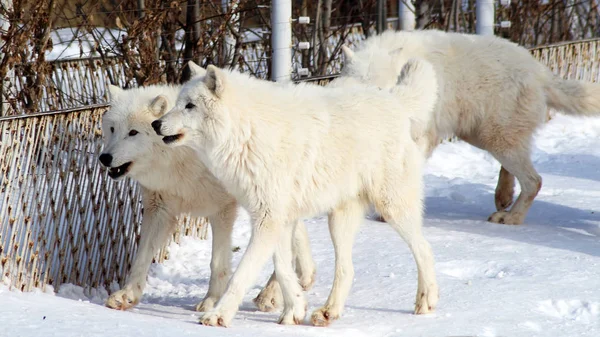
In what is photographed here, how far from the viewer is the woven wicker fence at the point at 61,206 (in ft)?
17.7

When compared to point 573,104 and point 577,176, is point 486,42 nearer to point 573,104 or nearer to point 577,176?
point 573,104

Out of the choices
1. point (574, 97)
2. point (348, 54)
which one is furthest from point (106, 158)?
point (574, 97)

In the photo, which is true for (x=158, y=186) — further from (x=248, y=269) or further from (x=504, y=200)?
(x=504, y=200)

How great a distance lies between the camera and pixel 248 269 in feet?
16.0

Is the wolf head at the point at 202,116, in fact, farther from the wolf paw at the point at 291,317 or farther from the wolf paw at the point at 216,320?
the wolf paw at the point at 291,317

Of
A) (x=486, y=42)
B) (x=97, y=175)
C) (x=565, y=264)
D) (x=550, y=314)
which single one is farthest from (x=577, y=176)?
(x=97, y=175)

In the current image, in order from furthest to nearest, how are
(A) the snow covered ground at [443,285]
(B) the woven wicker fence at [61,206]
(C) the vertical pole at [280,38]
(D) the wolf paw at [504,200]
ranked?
(D) the wolf paw at [504,200]
(C) the vertical pole at [280,38]
(B) the woven wicker fence at [61,206]
(A) the snow covered ground at [443,285]

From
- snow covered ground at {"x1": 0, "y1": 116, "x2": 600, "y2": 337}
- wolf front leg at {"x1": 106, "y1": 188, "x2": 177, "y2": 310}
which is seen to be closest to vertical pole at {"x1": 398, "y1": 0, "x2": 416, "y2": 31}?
snow covered ground at {"x1": 0, "y1": 116, "x2": 600, "y2": 337}

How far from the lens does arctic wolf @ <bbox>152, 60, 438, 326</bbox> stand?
4.95 meters

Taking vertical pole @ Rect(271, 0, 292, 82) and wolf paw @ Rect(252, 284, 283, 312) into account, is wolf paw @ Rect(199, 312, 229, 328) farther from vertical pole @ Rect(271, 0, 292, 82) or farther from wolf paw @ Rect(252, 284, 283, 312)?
vertical pole @ Rect(271, 0, 292, 82)

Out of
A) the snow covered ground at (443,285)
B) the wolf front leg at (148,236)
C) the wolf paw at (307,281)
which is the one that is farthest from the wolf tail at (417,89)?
the wolf front leg at (148,236)

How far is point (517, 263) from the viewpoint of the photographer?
626cm

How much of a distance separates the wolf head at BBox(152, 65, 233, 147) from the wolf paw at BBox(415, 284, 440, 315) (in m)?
1.52

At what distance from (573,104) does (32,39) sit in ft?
15.9
